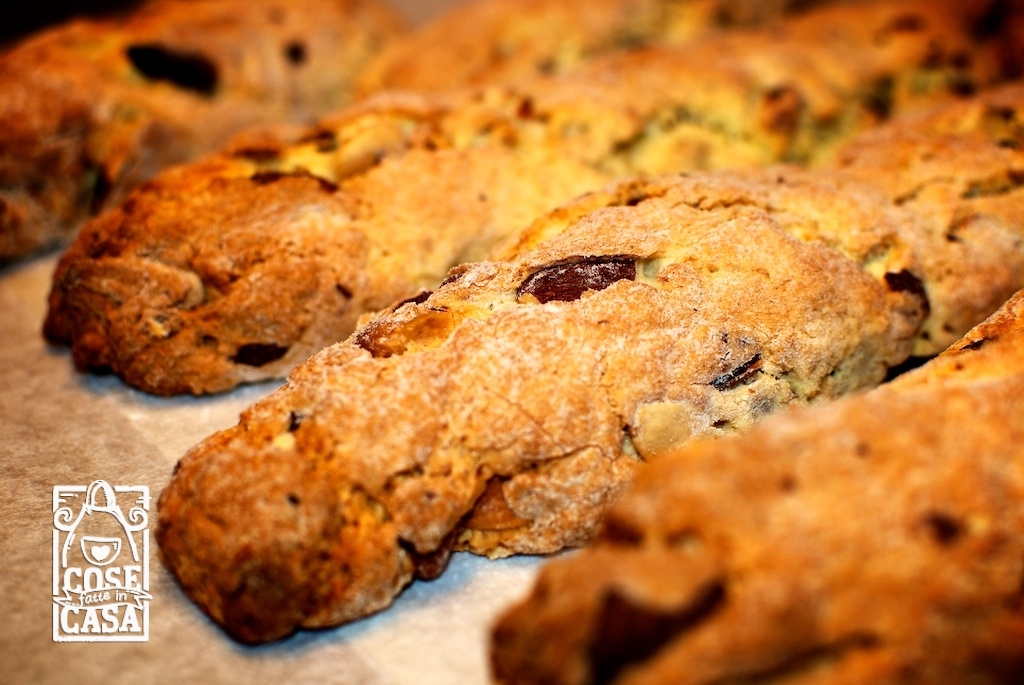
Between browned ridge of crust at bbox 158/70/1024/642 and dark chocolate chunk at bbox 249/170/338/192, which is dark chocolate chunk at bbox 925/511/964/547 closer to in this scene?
browned ridge of crust at bbox 158/70/1024/642

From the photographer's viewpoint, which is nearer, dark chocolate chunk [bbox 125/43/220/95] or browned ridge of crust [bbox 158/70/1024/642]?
browned ridge of crust [bbox 158/70/1024/642]

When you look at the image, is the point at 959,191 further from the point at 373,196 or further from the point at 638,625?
the point at 638,625

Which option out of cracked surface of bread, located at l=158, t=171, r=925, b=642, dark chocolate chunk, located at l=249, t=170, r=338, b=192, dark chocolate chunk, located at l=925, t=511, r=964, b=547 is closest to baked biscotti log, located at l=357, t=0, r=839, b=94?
dark chocolate chunk, located at l=249, t=170, r=338, b=192

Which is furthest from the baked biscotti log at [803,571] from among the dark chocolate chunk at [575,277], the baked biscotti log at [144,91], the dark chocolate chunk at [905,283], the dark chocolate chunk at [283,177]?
the baked biscotti log at [144,91]

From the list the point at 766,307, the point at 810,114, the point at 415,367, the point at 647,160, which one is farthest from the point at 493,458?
the point at 810,114

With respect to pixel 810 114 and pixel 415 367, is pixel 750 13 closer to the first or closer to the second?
pixel 810 114

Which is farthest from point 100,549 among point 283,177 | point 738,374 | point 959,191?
point 959,191

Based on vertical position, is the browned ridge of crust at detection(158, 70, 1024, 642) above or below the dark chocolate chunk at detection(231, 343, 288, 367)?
above
